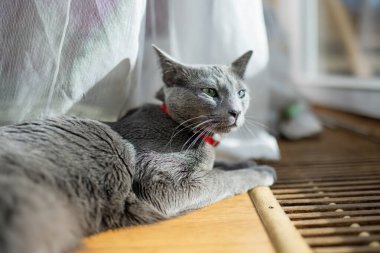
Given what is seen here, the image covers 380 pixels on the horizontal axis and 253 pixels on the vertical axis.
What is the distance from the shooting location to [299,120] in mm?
1780

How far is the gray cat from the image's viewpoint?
0.65 metres

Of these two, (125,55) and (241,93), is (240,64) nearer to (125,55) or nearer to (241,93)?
(241,93)

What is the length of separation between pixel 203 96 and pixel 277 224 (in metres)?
Result: 0.37

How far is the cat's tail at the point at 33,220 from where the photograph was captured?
0.59 metres

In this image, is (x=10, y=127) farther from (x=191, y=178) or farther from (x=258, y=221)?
(x=258, y=221)

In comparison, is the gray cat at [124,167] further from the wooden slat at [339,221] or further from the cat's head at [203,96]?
the wooden slat at [339,221]

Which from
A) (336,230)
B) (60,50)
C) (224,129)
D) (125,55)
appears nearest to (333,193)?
(336,230)

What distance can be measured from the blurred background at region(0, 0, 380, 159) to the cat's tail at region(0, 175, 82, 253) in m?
0.32

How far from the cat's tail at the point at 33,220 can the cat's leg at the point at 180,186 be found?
20 cm

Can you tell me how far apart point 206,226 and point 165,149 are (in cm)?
23

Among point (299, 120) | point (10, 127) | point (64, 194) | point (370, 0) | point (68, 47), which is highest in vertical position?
point (370, 0)

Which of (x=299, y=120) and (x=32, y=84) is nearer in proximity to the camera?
(x=32, y=84)

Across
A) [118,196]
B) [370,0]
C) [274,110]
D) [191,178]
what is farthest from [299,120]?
[118,196]

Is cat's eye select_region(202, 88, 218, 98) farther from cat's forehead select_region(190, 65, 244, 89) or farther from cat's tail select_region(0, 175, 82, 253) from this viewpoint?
cat's tail select_region(0, 175, 82, 253)
